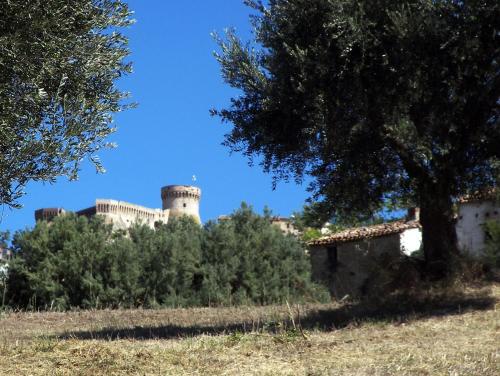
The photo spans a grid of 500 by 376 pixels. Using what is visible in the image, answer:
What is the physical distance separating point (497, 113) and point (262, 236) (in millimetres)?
16867

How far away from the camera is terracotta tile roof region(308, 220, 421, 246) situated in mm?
37219

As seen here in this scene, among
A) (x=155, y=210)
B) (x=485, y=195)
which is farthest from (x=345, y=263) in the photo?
(x=155, y=210)

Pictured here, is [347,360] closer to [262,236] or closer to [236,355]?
[236,355]

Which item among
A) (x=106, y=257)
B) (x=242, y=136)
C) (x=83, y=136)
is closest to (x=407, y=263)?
(x=242, y=136)

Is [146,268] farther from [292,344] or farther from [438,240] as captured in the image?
[292,344]

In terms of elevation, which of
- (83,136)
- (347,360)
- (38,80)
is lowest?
(347,360)

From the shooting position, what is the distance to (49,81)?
384 inches

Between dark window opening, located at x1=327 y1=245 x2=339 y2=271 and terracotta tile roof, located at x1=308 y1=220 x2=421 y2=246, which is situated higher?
terracotta tile roof, located at x1=308 y1=220 x2=421 y2=246

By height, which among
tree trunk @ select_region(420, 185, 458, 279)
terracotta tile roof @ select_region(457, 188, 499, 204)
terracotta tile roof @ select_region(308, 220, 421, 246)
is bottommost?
tree trunk @ select_region(420, 185, 458, 279)

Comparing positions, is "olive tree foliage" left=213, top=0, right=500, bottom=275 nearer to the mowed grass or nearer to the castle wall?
the mowed grass

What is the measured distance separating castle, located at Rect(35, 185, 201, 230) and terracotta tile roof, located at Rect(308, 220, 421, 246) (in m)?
38.2

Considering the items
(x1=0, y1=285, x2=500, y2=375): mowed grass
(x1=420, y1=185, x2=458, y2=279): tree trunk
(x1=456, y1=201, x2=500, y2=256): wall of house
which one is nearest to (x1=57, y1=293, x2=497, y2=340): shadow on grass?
(x1=0, y1=285, x2=500, y2=375): mowed grass

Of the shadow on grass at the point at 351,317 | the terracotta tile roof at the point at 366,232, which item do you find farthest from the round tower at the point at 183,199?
the shadow on grass at the point at 351,317

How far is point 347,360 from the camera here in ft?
30.1
